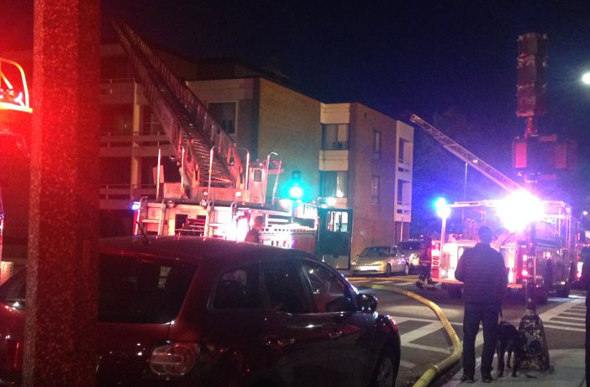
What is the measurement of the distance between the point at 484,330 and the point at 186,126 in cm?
1006

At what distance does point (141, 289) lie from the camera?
14.7 ft

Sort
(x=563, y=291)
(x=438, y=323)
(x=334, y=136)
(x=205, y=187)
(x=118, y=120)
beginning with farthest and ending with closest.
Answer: (x=334, y=136) < (x=118, y=120) < (x=563, y=291) < (x=205, y=187) < (x=438, y=323)

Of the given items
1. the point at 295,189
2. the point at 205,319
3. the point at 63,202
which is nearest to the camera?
the point at 63,202

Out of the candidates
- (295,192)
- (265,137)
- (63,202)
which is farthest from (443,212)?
(265,137)

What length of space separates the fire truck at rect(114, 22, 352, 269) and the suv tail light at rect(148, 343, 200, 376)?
28.9 feet

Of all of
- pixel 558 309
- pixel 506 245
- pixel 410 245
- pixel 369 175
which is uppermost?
pixel 369 175

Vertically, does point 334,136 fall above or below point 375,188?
above

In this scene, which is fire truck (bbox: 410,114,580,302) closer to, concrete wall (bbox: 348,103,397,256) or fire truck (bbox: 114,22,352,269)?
fire truck (bbox: 114,22,352,269)

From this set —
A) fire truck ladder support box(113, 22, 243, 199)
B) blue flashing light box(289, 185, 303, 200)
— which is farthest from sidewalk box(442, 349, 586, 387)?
fire truck ladder support box(113, 22, 243, 199)

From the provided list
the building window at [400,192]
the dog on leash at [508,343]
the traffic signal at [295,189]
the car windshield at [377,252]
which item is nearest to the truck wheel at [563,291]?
the traffic signal at [295,189]

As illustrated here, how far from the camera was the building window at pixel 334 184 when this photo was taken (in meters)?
37.7

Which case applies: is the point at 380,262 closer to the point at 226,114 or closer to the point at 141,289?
the point at 226,114

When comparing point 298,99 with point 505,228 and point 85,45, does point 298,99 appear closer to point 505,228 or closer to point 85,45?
point 505,228

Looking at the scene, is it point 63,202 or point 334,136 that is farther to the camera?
point 334,136
